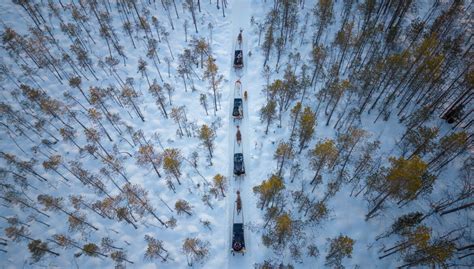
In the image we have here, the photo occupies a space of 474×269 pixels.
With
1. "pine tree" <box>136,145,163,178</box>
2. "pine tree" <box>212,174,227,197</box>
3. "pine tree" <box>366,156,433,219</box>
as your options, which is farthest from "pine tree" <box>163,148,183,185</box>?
"pine tree" <box>366,156,433,219</box>

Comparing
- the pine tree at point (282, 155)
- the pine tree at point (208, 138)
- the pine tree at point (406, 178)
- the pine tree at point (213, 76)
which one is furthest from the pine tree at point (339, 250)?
the pine tree at point (213, 76)

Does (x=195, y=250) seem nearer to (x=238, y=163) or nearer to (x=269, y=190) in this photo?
(x=269, y=190)

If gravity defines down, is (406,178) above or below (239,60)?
below

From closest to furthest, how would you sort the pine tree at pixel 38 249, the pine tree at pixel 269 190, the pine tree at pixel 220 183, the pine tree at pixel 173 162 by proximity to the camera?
the pine tree at pixel 269 190
the pine tree at pixel 38 249
the pine tree at pixel 220 183
the pine tree at pixel 173 162

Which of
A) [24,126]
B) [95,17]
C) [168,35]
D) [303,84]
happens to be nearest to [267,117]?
[303,84]

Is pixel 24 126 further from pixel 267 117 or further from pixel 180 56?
pixel 267 117

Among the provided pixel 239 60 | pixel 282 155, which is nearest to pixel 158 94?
pixel 239 60

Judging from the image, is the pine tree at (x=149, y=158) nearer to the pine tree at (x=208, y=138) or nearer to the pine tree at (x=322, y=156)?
the pine tree at (x=208, y=138)
